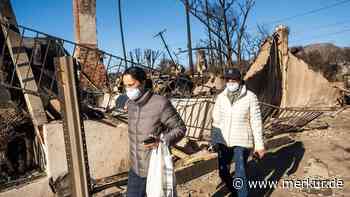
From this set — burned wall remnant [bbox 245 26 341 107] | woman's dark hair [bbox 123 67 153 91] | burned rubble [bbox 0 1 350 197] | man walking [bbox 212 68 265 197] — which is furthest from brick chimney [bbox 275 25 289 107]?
woman's dark hair [bbox 123 67 153 91]

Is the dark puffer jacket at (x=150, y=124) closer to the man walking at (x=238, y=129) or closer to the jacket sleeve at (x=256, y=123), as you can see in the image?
the man walking at (x=238, y=129)

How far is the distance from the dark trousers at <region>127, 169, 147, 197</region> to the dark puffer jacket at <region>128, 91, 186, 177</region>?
0.07 m

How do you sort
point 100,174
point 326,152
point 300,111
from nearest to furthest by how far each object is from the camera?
point 100,174 < point 326,152 < point 300,111

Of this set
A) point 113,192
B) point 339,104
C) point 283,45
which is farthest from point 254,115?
point 339,104

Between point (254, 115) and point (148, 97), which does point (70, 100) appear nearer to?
point (148, 97)

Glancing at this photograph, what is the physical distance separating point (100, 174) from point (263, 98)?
5.11 meters

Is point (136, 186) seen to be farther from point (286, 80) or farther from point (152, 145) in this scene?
point (286, 80)

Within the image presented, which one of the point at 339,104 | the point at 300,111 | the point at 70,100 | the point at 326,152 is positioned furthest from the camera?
the point at 339,104

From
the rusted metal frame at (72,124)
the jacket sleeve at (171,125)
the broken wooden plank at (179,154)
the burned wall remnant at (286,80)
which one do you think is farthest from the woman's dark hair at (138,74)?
the burned wall remnant at (286,80)

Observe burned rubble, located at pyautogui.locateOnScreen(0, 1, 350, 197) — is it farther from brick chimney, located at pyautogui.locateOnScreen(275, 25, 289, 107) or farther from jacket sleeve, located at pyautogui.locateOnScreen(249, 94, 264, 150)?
brick chimney, located at pyautogui.locateOnScreen(275, 25, 289, 107)

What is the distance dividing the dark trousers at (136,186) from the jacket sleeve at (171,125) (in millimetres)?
403

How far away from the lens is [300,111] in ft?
25.3

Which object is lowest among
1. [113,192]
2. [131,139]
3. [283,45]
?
[113,192]

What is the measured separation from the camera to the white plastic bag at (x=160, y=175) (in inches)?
87.0
